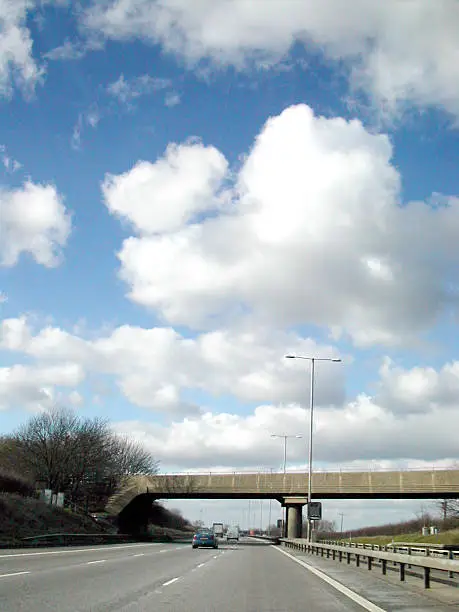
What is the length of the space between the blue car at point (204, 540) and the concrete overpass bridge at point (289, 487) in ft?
64.6

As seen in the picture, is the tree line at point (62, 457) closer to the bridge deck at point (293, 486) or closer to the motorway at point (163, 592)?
the bridge deck at point (293, 486)

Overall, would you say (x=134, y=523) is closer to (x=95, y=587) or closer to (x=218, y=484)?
(x=218, y=484)

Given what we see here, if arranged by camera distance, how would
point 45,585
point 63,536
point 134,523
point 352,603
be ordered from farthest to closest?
1. point 134,523
2. point 63,536
3. point 45,585
4. point 352,603

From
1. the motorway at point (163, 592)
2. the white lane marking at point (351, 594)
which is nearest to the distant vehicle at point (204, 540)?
the white lane marking at point (351, 594)

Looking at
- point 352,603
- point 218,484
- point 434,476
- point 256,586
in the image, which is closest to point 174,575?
point 256,586

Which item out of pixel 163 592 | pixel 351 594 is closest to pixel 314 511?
pixel 351 594

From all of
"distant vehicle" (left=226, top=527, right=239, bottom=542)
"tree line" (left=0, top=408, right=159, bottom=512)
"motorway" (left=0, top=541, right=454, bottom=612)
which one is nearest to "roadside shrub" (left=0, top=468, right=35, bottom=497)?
"tree line" (left=0, top=408, right=159, bottom=512)

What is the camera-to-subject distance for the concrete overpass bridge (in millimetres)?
68969

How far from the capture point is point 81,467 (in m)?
81.4

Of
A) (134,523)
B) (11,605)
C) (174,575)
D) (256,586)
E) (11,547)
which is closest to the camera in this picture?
(11,605)

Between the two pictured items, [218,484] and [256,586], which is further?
[218,484]

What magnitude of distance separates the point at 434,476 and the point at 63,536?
129 ft

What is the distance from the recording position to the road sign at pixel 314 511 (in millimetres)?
52472

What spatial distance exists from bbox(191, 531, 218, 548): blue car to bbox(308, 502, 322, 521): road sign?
9.38 metres
